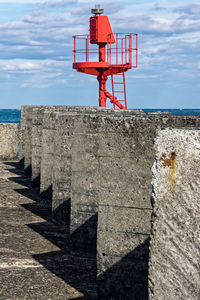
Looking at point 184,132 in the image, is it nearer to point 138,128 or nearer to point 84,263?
point 138,128

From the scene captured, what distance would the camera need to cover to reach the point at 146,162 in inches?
169

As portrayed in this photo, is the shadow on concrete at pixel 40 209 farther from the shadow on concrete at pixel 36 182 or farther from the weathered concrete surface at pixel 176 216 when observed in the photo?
the weathered concrete surface at pixel 176 216

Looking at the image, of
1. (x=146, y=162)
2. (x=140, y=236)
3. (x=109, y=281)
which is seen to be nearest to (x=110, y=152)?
(x=146, y=162)

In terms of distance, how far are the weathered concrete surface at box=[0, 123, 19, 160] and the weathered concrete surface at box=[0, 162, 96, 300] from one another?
6758 mm

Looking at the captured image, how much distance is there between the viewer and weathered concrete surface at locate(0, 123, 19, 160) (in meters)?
14.9

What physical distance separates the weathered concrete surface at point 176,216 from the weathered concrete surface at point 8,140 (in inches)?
486

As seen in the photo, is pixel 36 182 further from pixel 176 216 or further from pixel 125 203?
pixel 176 216

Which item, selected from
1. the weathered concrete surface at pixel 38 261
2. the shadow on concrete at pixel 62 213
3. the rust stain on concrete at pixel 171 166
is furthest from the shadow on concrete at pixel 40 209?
the rust stain on concrete at pixel 171 166

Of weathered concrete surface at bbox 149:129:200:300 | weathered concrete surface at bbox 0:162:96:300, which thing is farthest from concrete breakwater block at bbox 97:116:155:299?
weathered concrete surface at bbox 149:129:200:300

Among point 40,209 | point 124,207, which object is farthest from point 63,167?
point 124,207

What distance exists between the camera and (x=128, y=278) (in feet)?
14.3

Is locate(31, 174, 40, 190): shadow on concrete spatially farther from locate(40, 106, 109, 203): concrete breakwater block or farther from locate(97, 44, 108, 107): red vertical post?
locate(97, 44, 108, 107): red vertical post

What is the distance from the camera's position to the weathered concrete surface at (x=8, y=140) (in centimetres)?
1485

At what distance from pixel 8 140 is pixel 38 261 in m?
9.86
